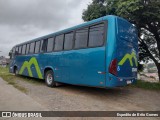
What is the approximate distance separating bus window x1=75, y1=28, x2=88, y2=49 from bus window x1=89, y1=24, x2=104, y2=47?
1.03 feet

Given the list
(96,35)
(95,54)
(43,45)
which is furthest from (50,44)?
(95,54)

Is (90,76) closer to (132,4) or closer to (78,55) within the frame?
(78,55)

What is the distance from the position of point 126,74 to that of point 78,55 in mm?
2127

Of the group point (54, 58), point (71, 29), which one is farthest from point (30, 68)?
point (71, 29)

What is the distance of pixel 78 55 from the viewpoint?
8125mm

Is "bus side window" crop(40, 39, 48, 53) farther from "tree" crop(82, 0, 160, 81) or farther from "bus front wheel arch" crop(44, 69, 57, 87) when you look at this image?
"tree" crop(82, 0, 160, 81)

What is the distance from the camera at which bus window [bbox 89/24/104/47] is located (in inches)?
284

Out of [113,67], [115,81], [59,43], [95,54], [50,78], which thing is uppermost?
[59,43]

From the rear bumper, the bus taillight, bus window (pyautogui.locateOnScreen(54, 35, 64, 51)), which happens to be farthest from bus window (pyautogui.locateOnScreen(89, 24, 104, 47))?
bus window (pyautogui.locateOnScreen(54, 35, 64, 51))

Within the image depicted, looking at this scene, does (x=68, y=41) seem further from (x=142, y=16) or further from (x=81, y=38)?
(x=142, y=16)

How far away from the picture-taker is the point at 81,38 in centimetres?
821

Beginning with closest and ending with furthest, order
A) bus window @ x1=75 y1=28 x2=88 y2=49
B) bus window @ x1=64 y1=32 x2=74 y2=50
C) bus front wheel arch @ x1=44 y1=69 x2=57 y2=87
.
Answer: bus window @ x1=75 y1=28 x2=88 y2=49 → bus window @ x1=64 y1=32 x2=74 y2=50 → bus front wheel arch @ x1=44 y1=69 x2=57 y2=87

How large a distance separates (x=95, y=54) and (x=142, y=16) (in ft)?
18.5

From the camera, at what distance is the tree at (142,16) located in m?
10.8
